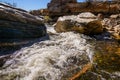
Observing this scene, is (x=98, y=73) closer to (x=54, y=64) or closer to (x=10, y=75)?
(x=54, y=64)

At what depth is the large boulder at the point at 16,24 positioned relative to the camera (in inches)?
276

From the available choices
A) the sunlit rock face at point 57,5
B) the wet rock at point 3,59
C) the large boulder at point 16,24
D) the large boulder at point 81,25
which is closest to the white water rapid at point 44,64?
the wet rock at point 3,59

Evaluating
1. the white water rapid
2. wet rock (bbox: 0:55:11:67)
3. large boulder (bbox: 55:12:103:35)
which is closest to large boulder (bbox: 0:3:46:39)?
the white water rapid

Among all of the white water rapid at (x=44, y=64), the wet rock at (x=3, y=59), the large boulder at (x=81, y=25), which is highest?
the large boulder at (x=81, y=25)

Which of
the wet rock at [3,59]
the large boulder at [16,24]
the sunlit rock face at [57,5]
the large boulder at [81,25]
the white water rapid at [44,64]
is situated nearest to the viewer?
the white water rapid at [44,64]

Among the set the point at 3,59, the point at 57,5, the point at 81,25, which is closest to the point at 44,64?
the point at 3,59

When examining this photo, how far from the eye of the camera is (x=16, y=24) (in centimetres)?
764

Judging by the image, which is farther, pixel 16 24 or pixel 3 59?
pixel 16 24

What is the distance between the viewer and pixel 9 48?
708 centimetres

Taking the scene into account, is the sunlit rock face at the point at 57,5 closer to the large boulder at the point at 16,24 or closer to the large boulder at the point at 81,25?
the large boulder at the point at 81,25

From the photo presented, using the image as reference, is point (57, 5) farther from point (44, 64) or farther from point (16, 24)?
point (44, 64)

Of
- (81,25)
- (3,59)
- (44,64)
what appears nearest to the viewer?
(44,64)

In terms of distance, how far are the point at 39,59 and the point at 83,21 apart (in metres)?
6.39

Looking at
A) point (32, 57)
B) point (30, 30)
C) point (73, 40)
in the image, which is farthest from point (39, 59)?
point (73, 40)
